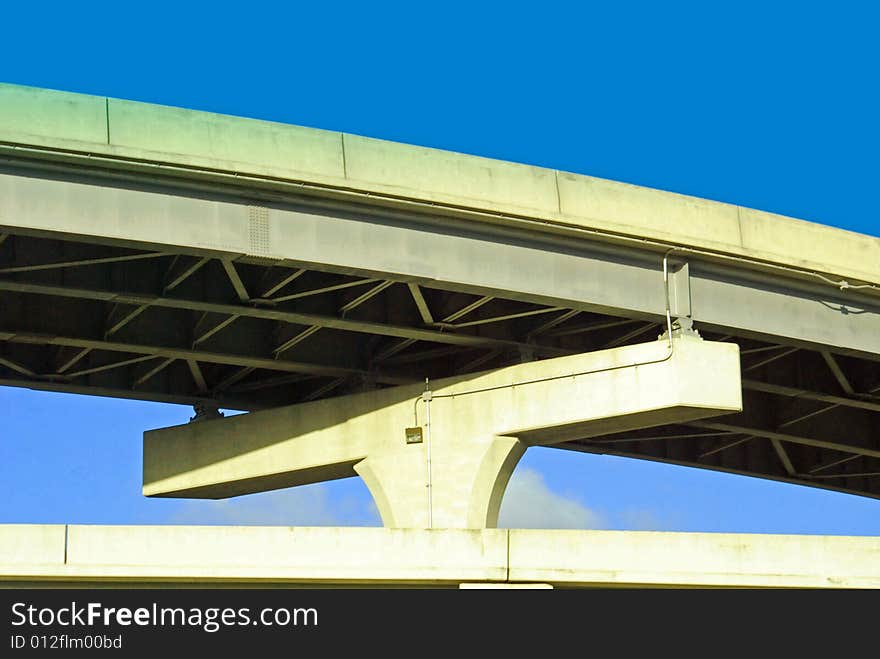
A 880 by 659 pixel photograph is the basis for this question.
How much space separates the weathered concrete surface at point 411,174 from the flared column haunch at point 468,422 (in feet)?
7.39

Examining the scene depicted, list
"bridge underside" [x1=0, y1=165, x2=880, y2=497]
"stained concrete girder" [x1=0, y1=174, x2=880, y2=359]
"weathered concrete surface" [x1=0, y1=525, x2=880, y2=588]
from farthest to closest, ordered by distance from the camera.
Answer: "bridge underside" [x1=0, y1=165, x2=880, y2=497]
"stained concrete girder" [x1=0, y1=174, x2=880, y2=359]
"weathered concrete surface" [x1=0, y1=525, x2=880, y2=588]

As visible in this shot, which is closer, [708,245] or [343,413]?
[708,245]

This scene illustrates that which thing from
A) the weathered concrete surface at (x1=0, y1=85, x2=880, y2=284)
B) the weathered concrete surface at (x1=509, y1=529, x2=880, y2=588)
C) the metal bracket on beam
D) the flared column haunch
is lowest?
the weathered concrete surface at (x1=509, y1=529, x2=880, y2=588)

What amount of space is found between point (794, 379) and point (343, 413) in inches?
410

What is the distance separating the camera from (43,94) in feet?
88.2

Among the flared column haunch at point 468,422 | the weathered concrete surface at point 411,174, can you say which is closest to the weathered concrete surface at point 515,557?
the flared column haunch at point 468,422

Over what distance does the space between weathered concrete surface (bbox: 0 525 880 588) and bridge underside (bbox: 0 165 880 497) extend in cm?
556

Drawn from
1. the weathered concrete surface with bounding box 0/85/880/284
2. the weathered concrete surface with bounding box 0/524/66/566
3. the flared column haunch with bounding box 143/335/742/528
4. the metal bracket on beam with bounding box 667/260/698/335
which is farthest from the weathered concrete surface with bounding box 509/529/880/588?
the metal bracket on beam with bounding box 667/260/698/335

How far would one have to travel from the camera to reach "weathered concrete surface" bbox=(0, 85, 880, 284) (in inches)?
1058

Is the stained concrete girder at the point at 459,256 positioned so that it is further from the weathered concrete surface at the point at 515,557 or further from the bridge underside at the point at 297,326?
the weathered concrete surface at the point at 515,557

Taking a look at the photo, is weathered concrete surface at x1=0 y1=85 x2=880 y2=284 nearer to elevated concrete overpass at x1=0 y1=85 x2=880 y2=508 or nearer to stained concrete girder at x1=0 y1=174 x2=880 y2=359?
elevated concrete overpass at x1=0 y1=85 x2=880 y2=508

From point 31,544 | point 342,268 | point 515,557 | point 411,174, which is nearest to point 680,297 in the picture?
point 411,174
